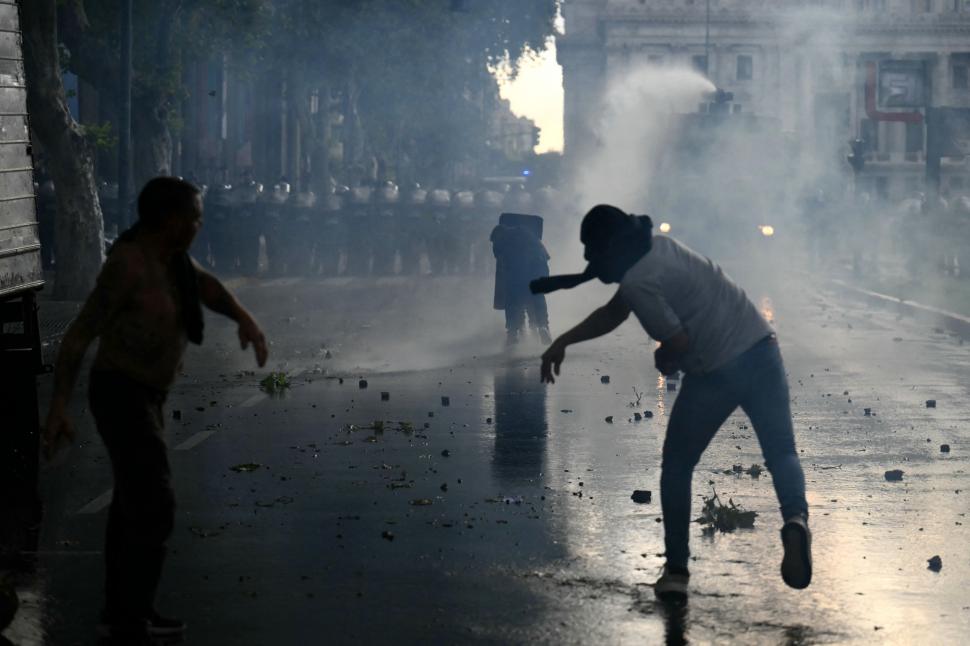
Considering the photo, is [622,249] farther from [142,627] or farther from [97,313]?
[142,627]

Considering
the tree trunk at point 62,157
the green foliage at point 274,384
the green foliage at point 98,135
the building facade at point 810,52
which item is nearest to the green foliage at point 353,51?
the green foliage at point 98,135

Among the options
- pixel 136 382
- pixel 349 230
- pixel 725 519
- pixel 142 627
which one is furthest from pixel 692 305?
pixel 349 230

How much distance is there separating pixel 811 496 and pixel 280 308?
19.4 meters

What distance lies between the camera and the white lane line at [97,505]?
9.47 meters

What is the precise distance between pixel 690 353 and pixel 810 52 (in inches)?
5248

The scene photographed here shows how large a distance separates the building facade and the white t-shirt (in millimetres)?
119941

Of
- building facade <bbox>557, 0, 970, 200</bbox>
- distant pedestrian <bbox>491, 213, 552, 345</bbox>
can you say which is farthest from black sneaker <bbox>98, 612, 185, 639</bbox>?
building facade <bbox>557, 0, 970, 200</bbox>

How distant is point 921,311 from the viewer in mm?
28328

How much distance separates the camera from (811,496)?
9891mm

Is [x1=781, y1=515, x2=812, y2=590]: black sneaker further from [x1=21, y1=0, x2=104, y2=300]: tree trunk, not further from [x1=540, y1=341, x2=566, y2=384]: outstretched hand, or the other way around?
[x1=21, y1=0, x2=104, y2=300]: tree trunk

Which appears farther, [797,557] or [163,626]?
[797,557]

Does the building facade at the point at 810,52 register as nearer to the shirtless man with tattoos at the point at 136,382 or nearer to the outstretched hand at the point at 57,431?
the shirtless man with tattoos at the point at 136,382

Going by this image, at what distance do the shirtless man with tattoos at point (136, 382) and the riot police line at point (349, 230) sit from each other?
34.7 meters

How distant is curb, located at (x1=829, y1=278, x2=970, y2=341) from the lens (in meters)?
24.8
